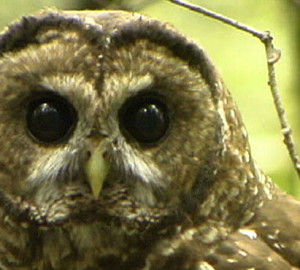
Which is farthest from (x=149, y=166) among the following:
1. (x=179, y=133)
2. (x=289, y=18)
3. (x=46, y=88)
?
(x=289, y=18)

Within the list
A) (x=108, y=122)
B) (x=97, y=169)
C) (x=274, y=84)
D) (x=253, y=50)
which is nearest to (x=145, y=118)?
(x=108, y=122)

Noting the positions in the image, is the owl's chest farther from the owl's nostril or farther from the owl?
the owl's nostril

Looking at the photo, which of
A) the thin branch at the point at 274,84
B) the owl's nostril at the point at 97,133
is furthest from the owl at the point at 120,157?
the thin branch at the point at 274,84

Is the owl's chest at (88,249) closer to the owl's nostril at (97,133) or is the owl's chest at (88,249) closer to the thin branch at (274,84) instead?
the owl's nostril at (97,133)

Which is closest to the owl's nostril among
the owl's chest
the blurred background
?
Result: the owl's chest

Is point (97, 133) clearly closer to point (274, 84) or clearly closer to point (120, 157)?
point (120, 157)

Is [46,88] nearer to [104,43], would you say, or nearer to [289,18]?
[104,43]
